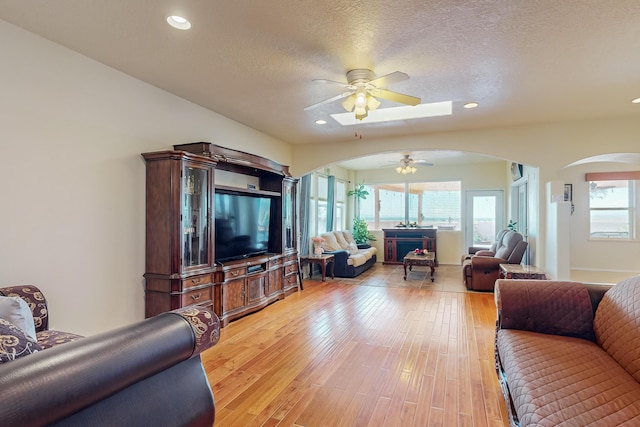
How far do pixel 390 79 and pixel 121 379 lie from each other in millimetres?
2647

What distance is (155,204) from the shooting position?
3.37 m

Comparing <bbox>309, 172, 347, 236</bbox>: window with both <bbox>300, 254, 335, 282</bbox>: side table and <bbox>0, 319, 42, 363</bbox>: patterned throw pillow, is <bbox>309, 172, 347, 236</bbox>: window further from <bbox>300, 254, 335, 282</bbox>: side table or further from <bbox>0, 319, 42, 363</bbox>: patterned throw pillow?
<bbox>0, 319, 42, 363</bbox>: patterned throw pillow

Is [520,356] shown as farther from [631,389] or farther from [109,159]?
[109,159]

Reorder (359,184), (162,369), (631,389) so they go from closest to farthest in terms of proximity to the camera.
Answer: (162,369) < (631,389) < (359,184)

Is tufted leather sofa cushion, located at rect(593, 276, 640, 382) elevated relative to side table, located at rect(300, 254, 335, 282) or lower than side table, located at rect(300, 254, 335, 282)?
elevated

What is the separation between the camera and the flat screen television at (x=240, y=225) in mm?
4164

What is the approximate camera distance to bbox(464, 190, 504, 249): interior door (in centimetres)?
848

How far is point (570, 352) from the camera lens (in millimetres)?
1924

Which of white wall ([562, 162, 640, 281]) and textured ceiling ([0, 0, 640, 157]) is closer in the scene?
textured ceiling ([0, 0, 640, 157])

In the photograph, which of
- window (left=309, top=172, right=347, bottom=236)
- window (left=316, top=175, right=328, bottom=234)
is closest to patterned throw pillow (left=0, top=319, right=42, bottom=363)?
window (left=309, top=172, right=347, bottom=236)

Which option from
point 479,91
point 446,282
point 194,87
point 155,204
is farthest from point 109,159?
point 446,282

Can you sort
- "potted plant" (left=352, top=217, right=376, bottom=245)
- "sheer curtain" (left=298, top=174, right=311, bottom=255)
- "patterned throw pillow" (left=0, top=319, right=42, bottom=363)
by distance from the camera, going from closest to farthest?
"patterned throw pillow" (left=0, top=319, right=42, bottom=363)
"sheer curtain" (left=298, top=174, right=311, bottom=255)
"potted plant" (left=352, top=217, right=376, bottom=245)

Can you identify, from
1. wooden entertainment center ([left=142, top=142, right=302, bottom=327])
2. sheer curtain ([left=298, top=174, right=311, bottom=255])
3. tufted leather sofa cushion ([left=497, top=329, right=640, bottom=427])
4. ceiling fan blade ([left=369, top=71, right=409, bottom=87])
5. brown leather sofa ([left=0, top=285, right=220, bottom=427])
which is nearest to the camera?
brown leather sofa ([left=0, top=285, right=220, bottom=427])

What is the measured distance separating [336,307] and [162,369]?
3520 mm
